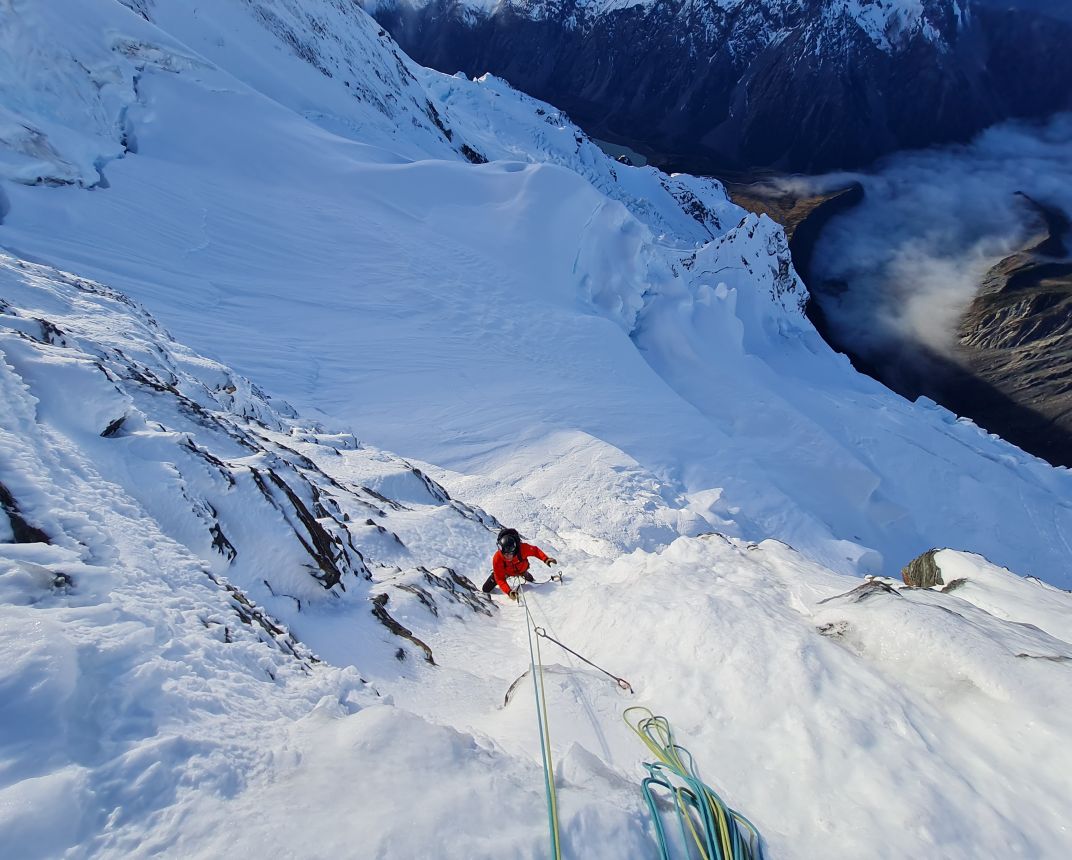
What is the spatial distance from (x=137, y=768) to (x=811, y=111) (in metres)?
129

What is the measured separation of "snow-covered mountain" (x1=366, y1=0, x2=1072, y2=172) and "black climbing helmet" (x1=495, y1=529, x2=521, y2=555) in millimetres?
102485

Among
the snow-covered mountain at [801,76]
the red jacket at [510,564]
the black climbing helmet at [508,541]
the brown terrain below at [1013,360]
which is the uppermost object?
the snow-covered mountain at [801,76]

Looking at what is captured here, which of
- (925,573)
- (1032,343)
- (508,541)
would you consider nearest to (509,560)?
(508,541)

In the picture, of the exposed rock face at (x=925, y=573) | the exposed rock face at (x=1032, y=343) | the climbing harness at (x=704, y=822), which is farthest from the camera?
the exposed rock face at (x=1032, y=343)

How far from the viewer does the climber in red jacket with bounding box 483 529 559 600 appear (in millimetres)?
5895

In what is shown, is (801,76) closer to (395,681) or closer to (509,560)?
(509,560)

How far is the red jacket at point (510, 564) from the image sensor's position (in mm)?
6074

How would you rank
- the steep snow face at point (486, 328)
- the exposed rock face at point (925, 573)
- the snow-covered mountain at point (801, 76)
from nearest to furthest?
the exposed rock face at point (925, 573) < the steep snow face at point (486, 328) < the snow-covered mountain at point (801, 76)

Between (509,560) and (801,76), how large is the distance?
5104 inches

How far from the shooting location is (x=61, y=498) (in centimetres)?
302

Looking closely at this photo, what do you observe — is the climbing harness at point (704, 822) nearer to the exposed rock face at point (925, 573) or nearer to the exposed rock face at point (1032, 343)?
the exposed rock face at point (925, 573)

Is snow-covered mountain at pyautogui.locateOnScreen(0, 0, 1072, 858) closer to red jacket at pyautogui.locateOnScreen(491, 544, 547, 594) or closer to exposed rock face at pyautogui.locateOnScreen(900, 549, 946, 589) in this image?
red jacket at pyautogui.locateOnScreen(491, 544, 547, 594)

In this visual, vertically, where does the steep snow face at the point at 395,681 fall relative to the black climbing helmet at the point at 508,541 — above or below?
above

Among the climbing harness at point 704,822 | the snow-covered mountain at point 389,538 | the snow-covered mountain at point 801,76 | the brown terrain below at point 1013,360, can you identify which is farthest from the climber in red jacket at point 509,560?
the snow-covered mountain at point 801,76
